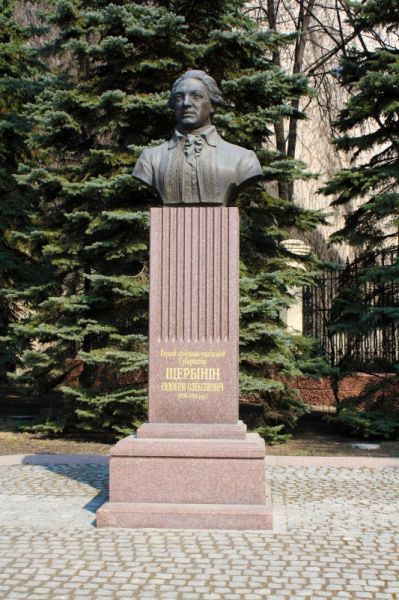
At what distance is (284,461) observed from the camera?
343 inches

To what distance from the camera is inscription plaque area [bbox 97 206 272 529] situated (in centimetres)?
583

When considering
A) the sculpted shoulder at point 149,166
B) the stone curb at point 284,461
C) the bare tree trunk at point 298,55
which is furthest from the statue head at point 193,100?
the bare tree trunk at point 298,55

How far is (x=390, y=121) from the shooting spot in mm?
12047

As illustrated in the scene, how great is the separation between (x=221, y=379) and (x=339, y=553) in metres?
1.82

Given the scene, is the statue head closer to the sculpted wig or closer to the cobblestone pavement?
the sculpted wig

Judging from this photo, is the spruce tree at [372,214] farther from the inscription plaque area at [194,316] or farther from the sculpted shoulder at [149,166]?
the sculpted shoulder at [149,166]

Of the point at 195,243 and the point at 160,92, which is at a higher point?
the point at 160,92

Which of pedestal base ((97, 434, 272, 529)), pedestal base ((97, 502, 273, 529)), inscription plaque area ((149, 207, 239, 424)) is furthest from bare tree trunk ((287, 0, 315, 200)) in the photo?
pedestal base ((97, 502, 273, 529))

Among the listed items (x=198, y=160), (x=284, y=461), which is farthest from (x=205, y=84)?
(x=284, y=461)

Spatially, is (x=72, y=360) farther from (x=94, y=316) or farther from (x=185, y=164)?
(x=185, y=164)

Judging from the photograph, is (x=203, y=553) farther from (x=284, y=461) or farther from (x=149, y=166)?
(x=284, y=461)

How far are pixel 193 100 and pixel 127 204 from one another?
186 inches

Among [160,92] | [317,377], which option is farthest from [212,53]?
[317,377]

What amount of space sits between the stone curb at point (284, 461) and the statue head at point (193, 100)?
13.7 feet
